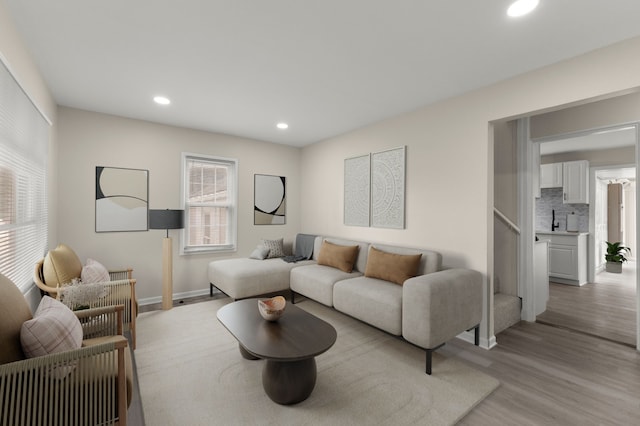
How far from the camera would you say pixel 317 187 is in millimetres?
5086

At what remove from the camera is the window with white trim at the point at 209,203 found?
4289 mm

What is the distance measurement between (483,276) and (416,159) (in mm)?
1501

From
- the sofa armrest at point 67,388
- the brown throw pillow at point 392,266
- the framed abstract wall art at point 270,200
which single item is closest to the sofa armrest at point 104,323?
the sofa armrest at point 67,388

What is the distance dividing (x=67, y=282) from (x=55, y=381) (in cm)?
156

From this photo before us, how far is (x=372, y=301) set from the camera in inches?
108

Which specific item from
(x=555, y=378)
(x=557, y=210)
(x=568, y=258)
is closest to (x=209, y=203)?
(x=555, y=378)

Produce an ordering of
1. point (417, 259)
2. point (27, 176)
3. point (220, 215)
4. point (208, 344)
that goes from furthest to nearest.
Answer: point (220, 215) → point (417, 259) → point (208, 344) → point (27, 176)

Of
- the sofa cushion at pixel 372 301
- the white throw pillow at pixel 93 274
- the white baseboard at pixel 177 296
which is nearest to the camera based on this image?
the sofa cushion at pixel 372 301

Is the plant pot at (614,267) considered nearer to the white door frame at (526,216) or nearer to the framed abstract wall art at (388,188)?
the white door frame at (526,216)

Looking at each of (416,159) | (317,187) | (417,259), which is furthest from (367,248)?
(317,187)

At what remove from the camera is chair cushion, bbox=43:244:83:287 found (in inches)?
94.7

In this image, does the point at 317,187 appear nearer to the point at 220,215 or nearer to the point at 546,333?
the point at 220,215

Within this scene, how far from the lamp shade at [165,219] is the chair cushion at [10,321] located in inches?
80.1

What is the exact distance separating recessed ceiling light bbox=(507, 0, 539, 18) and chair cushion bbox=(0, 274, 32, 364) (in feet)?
10.2
